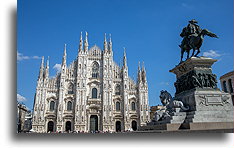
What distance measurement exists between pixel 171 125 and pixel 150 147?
1.78m

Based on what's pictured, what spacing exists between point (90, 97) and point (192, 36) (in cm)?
2793

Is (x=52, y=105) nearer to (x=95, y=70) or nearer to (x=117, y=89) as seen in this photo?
(x=95, y=70)

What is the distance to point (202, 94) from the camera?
7875 millimetres

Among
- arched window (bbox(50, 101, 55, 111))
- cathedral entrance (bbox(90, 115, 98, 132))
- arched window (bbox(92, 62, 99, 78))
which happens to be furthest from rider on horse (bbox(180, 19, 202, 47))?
arched window (bbox(50, 101, 55, 111))

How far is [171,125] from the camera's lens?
286 inches

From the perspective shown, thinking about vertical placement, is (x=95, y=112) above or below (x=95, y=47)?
below

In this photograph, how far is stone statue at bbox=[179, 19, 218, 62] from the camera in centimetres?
888

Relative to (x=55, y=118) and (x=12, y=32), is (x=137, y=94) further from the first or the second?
(x=12, y=32)

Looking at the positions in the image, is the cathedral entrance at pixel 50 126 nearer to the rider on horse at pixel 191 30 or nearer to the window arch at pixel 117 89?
the window arch at pixel 117 89

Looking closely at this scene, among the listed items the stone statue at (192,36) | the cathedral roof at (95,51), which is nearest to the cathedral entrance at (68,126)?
the cathedral roof at (95,51)

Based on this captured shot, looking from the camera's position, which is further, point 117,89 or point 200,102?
point 117,89

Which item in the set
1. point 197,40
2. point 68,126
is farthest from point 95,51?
point 197,40

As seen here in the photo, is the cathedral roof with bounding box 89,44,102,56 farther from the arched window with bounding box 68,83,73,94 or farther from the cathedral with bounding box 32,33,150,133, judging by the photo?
the arched window with bounding box 68,83,73,94
